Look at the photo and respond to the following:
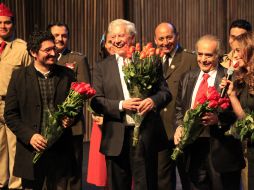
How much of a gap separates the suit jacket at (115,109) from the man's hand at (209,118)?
1.20 feet

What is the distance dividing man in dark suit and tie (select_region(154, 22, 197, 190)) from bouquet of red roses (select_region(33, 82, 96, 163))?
1.43m

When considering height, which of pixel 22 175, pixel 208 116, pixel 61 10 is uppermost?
pixel 61 10

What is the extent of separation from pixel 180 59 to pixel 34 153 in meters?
1.97

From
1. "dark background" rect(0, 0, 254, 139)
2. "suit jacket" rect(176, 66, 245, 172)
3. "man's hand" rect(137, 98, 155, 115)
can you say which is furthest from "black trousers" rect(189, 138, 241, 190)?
"dark background" rect(0, 0, 254, 139)

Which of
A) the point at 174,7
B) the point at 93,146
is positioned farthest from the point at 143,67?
the point at 174,7

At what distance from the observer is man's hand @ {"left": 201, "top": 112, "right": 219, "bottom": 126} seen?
675 centimetres

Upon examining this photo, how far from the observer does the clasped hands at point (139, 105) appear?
667 cm

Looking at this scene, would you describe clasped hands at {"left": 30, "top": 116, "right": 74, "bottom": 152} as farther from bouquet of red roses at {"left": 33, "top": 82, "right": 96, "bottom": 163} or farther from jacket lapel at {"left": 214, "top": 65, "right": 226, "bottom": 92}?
jacket lapel at {"left": 214, "top": 65, "right": 226, "bottom": 92}

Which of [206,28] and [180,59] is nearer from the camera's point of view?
[180,59]

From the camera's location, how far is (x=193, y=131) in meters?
6.83

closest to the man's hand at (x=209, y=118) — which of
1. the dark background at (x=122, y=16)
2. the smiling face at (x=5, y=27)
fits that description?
the smiling face at (x=5, y=27)

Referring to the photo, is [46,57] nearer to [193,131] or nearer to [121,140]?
[121,140]

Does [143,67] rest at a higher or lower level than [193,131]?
higher

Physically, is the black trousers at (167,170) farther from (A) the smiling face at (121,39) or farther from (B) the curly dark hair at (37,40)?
(B) the curly dark hair at (37,40)
